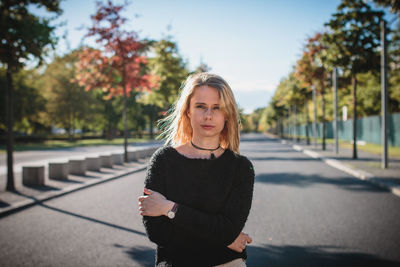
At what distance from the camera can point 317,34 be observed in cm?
2542

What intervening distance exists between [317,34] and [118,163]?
18.4 meters

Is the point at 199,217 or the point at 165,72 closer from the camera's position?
the point at 199,217

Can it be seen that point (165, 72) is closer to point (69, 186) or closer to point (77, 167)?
point (77, 167)

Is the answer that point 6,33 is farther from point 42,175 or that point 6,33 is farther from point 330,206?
point 330,206

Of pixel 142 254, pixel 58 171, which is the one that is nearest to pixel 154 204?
pixel 142 254

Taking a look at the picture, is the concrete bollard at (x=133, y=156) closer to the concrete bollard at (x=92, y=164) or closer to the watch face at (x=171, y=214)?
the concrete bollard at (x=92, y=164)

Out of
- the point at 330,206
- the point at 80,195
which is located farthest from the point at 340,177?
the point at 80,195

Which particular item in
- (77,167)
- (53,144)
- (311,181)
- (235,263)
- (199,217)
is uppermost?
(199,217)

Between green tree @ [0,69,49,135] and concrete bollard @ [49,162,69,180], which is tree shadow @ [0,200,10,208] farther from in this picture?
green tree @ [0,69,49,135]

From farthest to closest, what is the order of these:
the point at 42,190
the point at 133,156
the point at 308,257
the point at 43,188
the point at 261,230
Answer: the point at 133,156 → the point at 43,188 → the point at 42,190 → the point at 261,230 → the point at 308,257

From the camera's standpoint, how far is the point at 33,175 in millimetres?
9664

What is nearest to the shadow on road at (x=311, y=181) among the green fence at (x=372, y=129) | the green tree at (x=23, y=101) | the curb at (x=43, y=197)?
the curb at (x=43, y=197)

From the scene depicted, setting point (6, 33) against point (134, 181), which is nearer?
point (6, 33)

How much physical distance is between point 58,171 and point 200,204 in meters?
10.2
